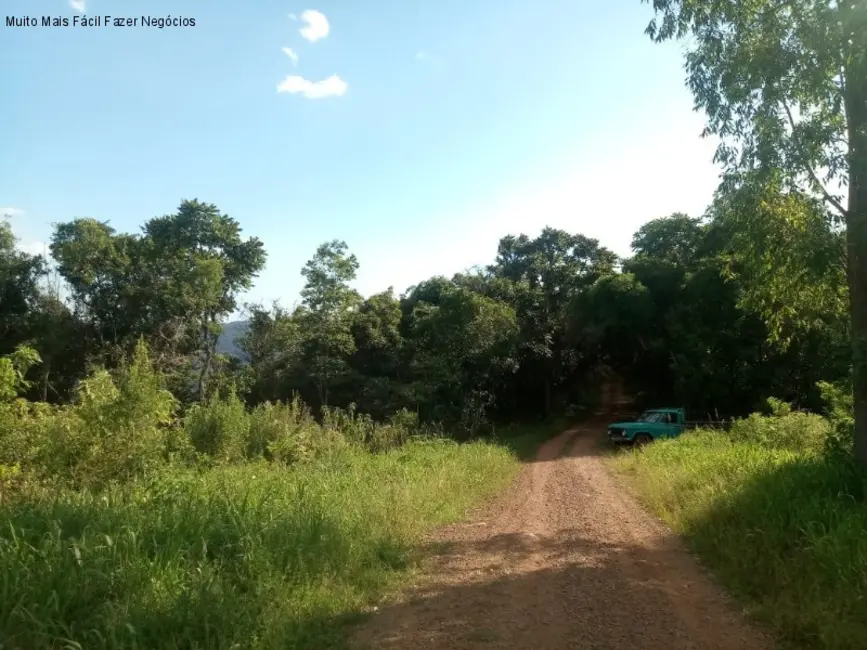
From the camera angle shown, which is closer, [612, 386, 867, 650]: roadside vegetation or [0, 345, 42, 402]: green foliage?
[612, 386, 867, 650]: roadside vegetation

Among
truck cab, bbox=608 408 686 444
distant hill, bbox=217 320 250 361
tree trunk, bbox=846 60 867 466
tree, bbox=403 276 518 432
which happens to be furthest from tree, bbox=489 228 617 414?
tree trunk, bbox=846 60 867 466

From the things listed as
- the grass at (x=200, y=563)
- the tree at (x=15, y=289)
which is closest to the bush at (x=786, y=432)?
the grass at (x=200, y=563)

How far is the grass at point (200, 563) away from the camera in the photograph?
4.04 m

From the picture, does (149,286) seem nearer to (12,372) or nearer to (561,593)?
(12,372)

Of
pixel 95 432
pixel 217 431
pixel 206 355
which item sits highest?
pixel 206 355

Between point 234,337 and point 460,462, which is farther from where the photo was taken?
point 234,337

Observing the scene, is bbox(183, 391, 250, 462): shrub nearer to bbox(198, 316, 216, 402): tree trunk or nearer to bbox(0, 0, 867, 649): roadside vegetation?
bbox(0, 0, 867, 649): roadside vegetation

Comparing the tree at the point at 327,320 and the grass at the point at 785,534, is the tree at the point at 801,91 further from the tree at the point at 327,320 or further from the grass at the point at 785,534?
the tree at the point at 327,320

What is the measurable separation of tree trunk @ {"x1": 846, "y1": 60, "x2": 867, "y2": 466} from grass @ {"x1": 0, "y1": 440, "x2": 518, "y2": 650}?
20.1 ft

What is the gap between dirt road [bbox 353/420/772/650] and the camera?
15.0ft

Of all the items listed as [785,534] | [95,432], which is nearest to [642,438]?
[785,534]

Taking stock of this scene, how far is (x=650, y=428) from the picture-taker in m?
21.9

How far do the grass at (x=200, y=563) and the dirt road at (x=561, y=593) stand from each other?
1.77 feet

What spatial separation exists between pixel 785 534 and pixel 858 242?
399 cm
